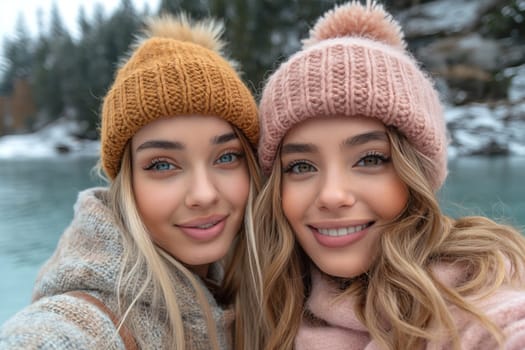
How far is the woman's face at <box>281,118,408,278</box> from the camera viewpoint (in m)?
1.37

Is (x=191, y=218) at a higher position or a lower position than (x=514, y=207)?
higher

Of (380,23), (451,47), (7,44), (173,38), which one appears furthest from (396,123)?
(7,44)

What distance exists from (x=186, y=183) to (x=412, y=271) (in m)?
0.86

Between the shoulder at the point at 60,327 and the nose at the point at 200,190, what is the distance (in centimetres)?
48

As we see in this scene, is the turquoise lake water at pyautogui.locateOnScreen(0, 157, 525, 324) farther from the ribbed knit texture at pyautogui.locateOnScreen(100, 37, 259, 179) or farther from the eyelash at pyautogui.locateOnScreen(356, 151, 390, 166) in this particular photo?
the ribbed knit texture at pyautogui.locateOnScreen(100, 37, 259, 179)

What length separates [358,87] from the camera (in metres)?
1.34

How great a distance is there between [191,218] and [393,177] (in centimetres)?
76

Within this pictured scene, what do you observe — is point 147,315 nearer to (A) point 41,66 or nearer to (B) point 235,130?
(B) point 235,130

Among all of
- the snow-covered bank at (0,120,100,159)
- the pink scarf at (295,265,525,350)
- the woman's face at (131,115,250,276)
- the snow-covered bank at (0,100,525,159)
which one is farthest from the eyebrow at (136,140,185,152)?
the snow-covered bank at (0,120,100,159)

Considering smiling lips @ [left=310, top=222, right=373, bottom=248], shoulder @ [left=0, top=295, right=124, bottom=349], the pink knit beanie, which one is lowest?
shoulder @ [left=0, top=295, right=124, bottom=349]

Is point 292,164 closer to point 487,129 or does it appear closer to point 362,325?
point 362,325

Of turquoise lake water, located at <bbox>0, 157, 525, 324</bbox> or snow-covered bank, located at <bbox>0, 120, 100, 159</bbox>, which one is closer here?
turquoise lake water, located at <bbox>0, 157, 525, 324</bbox>

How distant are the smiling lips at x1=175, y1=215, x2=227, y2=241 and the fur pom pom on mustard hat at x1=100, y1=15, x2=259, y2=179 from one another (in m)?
0.39

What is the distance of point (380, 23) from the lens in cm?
160
